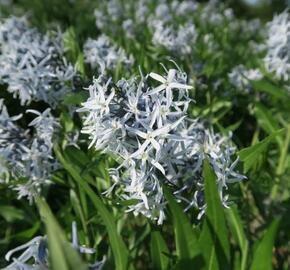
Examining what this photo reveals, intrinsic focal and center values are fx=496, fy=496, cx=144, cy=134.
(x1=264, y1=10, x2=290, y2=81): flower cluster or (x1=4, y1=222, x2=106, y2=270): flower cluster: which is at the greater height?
(x1=264, y1=10, x2=290, y2=81): flower cluster

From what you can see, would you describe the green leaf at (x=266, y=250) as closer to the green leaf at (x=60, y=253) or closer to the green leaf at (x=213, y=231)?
the green leaf at (x=213, y=231)

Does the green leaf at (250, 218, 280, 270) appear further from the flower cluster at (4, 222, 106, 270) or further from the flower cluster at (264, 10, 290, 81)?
the flower cluster at (264, 10, 290, 81)

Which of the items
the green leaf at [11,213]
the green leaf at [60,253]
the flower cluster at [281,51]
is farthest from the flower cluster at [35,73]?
the green leaf at [60,253]

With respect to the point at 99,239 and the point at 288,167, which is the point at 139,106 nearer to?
the point at 99,239

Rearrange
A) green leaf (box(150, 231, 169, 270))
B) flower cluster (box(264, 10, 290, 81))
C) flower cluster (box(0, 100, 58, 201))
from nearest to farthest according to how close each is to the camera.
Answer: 1. green leaf (box(150, 231, 169, 270))
2. flower cluster (box(0, 100, 58, 201))
3. flower cluster (box(264, 10, 290, 81))

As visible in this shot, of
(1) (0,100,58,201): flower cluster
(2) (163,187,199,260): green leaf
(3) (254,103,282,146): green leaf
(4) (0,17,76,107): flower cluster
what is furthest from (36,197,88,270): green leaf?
(3) (254,103,282,146): green leaf

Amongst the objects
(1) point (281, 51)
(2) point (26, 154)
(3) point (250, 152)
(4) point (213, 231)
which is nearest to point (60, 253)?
(4) point (213, 231)

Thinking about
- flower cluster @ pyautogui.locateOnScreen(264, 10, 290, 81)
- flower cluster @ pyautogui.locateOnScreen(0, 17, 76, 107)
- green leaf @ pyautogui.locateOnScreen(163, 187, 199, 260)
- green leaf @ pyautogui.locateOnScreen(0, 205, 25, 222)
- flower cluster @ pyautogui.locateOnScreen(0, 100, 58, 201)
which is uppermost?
flower cluster @ pyautogui.locateOnScreen(264, 10, 290, 81)

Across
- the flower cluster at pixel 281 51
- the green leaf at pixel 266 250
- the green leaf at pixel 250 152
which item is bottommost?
the green leaf at pixel 266 250
